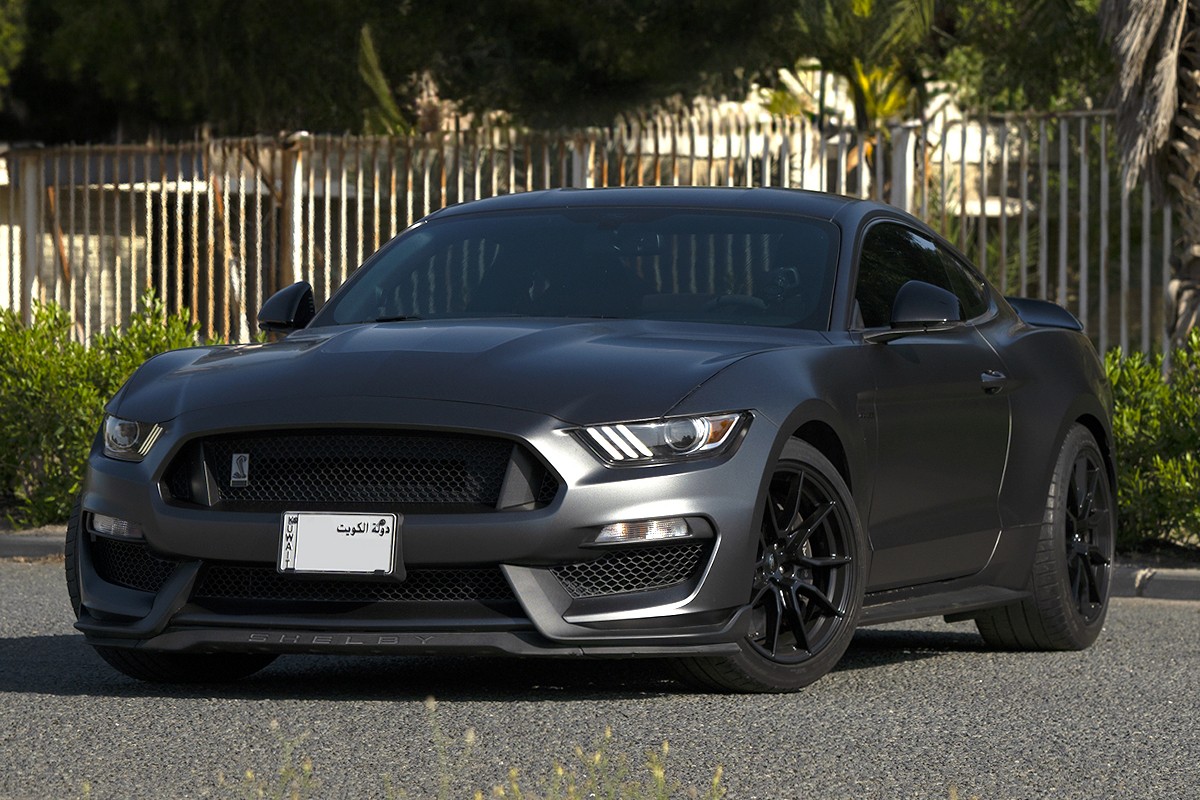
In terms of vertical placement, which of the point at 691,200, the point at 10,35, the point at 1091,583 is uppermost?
the point at 10,35

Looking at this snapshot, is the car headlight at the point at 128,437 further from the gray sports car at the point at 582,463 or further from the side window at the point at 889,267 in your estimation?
the side window at the point at 889,267

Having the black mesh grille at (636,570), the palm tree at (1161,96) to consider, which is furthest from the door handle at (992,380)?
the palm tree at (1161,96)

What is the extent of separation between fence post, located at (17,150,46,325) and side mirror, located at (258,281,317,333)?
933 cm

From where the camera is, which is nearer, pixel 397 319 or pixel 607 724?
pixel 607 724

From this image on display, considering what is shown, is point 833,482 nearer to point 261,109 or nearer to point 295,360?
point 295,360

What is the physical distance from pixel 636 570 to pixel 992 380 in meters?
2.12

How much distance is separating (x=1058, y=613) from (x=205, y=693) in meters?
3.18

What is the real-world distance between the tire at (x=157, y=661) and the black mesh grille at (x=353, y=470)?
21.3 inches

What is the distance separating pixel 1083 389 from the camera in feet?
27.7

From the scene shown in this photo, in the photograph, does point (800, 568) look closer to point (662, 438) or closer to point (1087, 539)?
point (662, 438)

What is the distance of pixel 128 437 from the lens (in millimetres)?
A: 6625

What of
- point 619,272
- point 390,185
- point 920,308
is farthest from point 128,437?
point 390,185

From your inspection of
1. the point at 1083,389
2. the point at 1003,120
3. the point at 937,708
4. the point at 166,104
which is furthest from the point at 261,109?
the point at 937,708

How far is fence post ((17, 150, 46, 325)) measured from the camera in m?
16.7
